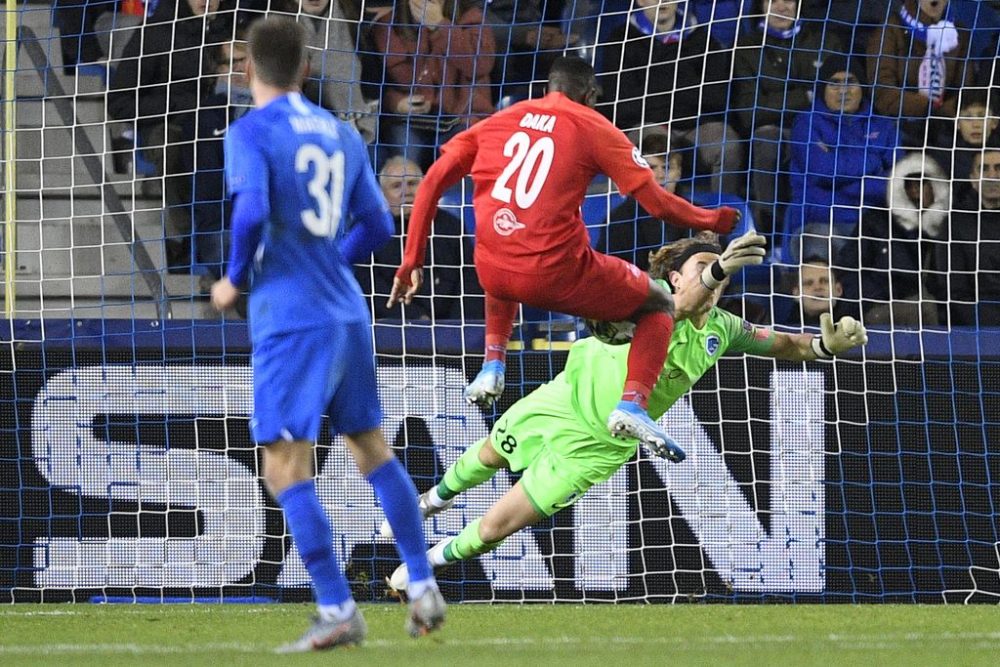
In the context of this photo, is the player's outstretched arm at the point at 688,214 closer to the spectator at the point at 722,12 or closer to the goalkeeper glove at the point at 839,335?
the goalkeeper glove at the point at 839,335

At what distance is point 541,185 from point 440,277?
110 inches

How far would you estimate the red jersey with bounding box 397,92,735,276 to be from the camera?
18.2ft

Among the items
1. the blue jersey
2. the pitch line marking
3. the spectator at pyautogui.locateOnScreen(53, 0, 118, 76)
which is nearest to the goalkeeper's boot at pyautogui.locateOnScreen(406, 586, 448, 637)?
the pitch line marking

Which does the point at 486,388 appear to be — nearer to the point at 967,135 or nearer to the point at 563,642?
the point at 563,642

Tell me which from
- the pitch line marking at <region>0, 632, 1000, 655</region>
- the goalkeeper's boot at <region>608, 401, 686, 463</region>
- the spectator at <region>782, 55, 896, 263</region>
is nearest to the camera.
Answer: the pitch line marking at <region>0, 632, 1000, 655</region>

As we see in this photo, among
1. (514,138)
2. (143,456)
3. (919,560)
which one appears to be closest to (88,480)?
(143,456)

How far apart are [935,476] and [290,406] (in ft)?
13.6

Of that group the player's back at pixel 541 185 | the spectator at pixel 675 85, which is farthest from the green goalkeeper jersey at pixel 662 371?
the spectator at pixel 675 85

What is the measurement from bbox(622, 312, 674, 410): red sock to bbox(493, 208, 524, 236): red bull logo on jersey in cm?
61

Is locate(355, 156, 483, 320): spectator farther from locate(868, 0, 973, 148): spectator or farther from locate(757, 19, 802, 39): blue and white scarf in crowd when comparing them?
locate(868, 0, 973, 148): spectator

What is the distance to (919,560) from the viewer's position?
7652 mm

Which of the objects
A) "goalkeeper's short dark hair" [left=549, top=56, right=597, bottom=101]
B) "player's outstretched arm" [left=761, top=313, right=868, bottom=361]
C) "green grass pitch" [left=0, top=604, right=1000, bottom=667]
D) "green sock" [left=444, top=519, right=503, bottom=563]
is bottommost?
"green grass pitch" [left=0, top=604, right=1000, bottom=667]

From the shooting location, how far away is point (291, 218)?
4602 mm

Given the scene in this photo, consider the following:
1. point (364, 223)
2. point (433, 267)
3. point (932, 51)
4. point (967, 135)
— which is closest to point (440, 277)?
point (433, 267)
